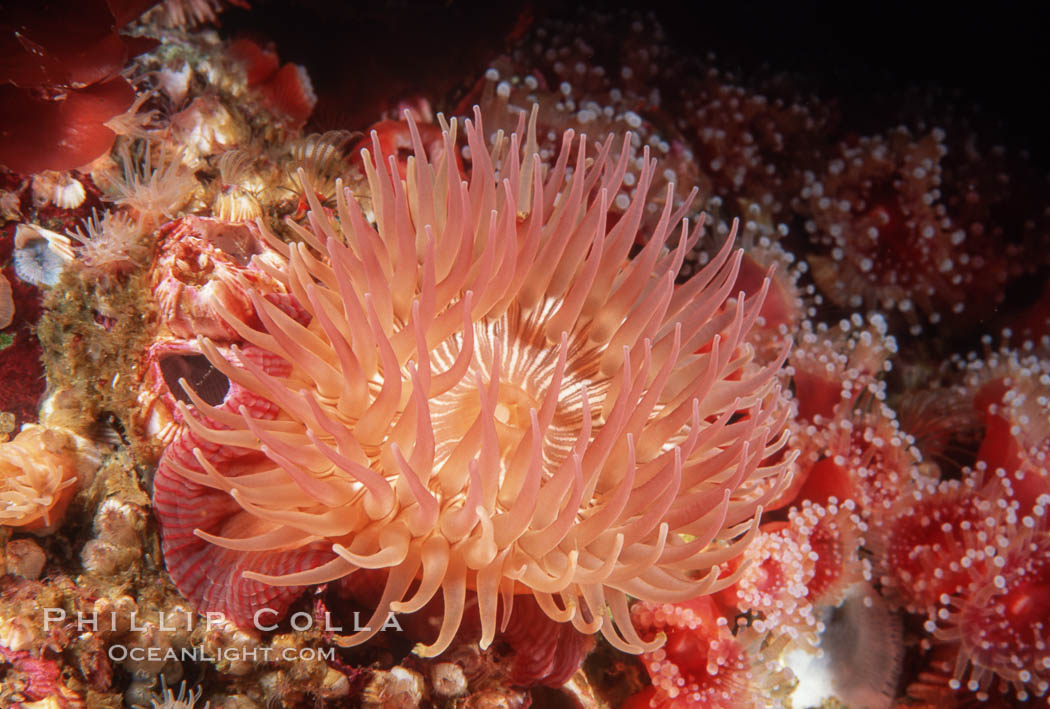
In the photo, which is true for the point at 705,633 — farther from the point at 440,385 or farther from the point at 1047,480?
the point at 1047,480

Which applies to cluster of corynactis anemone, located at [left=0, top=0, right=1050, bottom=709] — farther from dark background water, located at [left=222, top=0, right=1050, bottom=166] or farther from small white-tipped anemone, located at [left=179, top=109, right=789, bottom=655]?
dark background water, located at [left=222, top=0, right=1050, bottom=166]

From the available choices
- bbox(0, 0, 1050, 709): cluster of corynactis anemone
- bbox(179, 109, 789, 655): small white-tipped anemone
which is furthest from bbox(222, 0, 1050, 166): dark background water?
bbox(179, 109, 789, 655): small white-tipped anemone

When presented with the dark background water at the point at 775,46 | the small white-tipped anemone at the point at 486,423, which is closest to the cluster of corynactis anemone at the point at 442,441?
the small white-tipped anemone at the point at 486,423

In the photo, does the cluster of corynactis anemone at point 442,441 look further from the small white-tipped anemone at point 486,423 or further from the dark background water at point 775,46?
the dark background water at point 775,46

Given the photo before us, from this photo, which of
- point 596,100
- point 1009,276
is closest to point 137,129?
point 596,100

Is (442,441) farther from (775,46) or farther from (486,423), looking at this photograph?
(775,46)
